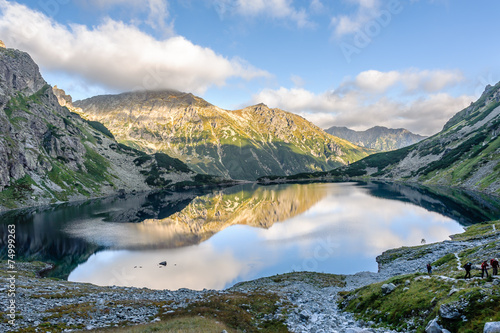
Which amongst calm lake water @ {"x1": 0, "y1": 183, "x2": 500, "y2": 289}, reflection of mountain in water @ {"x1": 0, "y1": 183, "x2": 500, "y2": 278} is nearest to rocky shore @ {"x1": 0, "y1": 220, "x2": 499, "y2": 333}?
calm lake water @ {"x1": 0, "y1": 183, "x2": 500, "y2": 289}

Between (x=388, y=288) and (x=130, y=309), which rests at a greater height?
(x=388, y=288)

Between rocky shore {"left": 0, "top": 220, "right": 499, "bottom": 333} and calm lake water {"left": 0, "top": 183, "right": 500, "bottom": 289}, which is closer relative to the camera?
rocky shore {"left": 0, "top": 220, "right": 499, "bottom": 333}

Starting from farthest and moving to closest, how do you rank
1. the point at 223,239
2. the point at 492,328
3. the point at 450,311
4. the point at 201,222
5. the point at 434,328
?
1. the point at 201,222
2. the point at 223,239
3. the point at 450,311
4. the point at 434,328
5. the point at 492,328

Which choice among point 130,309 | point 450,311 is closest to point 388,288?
point 450,311

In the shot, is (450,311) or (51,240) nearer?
(450,311)

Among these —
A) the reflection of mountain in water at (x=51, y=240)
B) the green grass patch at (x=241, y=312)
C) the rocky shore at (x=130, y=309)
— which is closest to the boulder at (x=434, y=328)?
the rocky shore at (x=130, y=309)

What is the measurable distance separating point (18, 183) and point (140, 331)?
22587 centimetres

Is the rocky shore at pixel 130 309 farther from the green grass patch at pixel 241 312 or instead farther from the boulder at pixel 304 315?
the green grass patch at pixel 241 312

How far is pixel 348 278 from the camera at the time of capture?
55.6m

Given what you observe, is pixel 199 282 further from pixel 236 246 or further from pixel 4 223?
pixel 4 223

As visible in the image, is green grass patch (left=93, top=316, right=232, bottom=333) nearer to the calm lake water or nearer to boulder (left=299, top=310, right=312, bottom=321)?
boulder (left=299, top=310, right=312, bottom=321)

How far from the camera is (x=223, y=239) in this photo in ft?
331

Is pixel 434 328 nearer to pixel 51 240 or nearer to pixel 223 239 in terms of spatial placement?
pixel 223 239

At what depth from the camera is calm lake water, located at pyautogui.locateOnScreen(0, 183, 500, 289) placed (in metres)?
65.2
